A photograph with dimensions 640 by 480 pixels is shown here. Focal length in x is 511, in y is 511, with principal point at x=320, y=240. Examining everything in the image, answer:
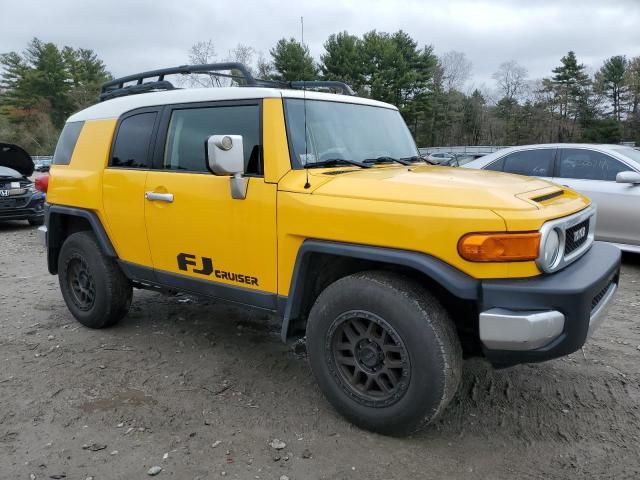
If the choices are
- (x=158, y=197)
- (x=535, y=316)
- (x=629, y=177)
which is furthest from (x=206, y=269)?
(x=629, y=177)

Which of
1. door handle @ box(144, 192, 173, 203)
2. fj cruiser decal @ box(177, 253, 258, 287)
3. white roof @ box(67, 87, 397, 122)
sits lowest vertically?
fj cruiser decal @ box(177, 253, 258, 287)

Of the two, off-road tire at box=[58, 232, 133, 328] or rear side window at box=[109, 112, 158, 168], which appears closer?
rear side window at box=[109, 112, 158, 168]

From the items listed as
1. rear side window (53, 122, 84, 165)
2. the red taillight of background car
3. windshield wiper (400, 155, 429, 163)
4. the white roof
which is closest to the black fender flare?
the white roof

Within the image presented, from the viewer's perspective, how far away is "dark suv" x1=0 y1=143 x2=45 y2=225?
33.1 ft

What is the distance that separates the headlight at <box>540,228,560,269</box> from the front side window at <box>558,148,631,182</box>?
4.78 meters

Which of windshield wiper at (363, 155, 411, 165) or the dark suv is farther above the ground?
windshield wiper at (363, 155, 411, 165)

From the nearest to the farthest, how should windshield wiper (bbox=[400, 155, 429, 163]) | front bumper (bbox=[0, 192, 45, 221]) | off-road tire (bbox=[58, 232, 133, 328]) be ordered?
1. windshield wiper (bbox=[400, 155, 429, 163])
2. off-road tire (bbox=[58, 232, 133, 328])
3. front bumper (bbox=[0, 192, 45, 221])

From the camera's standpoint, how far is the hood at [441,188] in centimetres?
251

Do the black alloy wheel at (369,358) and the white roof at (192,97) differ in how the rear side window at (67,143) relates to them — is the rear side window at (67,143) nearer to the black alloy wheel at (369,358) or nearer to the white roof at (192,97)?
the white roof at (192,97)

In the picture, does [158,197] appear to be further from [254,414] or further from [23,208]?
[23,208]

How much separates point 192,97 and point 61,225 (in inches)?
82.1

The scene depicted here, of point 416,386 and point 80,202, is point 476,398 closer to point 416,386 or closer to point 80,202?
point 416,386

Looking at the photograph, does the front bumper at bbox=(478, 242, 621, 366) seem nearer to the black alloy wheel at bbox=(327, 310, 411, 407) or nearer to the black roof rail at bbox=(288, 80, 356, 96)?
the black alloy wheel at bbox=(327, 310, 411, 407)

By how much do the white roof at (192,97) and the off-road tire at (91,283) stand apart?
108 cm
